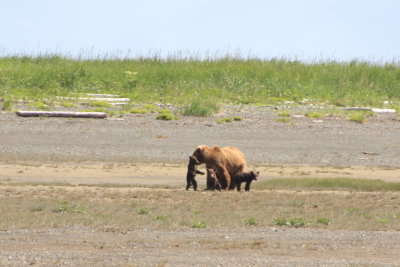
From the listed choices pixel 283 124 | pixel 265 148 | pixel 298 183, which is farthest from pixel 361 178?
pixel 283 124

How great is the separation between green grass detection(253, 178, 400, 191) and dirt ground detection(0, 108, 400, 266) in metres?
1.00

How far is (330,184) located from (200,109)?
1045 cm

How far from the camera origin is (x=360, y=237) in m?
13.8

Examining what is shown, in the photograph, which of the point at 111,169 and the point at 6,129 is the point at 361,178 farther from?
the point at 6,129

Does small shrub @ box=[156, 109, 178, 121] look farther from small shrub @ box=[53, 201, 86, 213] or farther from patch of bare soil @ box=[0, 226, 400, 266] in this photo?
patch of bare soil @ box=[0, 226, 400, 266]

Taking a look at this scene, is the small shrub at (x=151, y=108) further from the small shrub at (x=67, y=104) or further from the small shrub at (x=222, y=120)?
the small shrub at (x=222, y=120)

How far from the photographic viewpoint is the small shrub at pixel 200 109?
30.6m

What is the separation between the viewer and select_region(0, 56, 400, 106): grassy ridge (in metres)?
35.0

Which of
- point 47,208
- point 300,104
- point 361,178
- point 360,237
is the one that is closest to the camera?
point 360,237

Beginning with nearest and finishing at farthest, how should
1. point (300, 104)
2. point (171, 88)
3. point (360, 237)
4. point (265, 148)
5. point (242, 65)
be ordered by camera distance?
point (360, 237), point (265, 148), point (300, 104), point (171, 88), point (242, 65)

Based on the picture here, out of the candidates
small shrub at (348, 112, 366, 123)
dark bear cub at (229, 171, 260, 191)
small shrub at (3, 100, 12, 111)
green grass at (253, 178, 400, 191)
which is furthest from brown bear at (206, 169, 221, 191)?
small shrub at (3, 100, 12, 111)

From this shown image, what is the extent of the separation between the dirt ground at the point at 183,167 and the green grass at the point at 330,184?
1.00 m

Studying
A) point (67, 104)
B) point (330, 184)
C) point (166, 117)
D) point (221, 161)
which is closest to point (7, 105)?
point (67, 104)

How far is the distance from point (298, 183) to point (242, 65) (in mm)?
18763
